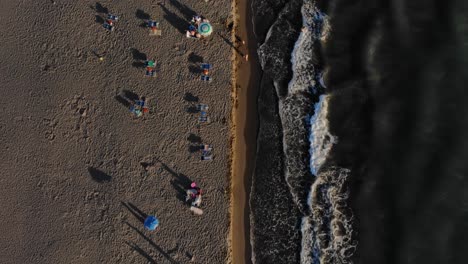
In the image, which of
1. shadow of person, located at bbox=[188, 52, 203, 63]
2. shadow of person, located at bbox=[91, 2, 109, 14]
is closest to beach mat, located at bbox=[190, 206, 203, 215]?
shadow of person, located at bbox=[188, 52, 203, 63]

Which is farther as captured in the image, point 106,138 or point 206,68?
point 106,138

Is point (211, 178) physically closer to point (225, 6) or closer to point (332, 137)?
point (332, 137)

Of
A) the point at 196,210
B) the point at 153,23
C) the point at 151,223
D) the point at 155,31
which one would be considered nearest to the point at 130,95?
the point at 155,31

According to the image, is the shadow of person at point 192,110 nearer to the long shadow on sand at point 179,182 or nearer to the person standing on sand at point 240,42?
the long shadow on sand at point 179,182

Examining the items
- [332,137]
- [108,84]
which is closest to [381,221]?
[332,137]

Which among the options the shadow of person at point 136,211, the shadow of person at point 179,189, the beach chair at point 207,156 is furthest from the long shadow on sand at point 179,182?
the shadow of person at point 136,211

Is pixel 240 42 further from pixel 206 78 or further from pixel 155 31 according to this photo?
pixel 155 31

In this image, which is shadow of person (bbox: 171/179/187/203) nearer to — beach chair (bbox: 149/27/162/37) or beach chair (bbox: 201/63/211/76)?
beach chair (bbox: 201/63/211/76)
